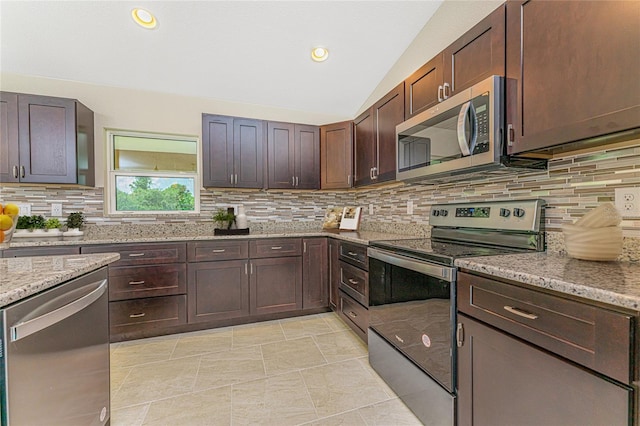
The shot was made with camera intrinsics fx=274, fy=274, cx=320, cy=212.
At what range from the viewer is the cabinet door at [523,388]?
30.4 inches

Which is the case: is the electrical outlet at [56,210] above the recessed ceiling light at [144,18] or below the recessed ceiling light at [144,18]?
below

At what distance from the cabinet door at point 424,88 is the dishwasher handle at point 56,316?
2.16 metres

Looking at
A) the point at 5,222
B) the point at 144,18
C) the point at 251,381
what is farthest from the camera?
the point at 144,18

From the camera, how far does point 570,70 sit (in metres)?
1.08

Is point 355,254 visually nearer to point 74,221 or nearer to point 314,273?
point 314,273

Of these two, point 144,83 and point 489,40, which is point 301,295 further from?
point 144,83

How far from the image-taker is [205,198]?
3.20 m

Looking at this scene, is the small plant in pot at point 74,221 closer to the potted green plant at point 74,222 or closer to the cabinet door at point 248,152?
the potted green plant at point 74,222

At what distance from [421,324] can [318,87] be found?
8.89 ft

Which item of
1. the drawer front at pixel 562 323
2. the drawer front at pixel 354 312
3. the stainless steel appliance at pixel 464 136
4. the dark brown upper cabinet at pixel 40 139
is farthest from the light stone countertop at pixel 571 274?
the dark brown upper cabinet at pixel 40 139

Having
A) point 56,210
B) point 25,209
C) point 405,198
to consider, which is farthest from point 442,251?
point 25,209

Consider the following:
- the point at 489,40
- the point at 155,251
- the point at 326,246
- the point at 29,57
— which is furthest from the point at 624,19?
the point at 29,57

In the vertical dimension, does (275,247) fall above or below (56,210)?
below

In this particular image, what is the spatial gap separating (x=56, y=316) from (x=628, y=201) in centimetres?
231
